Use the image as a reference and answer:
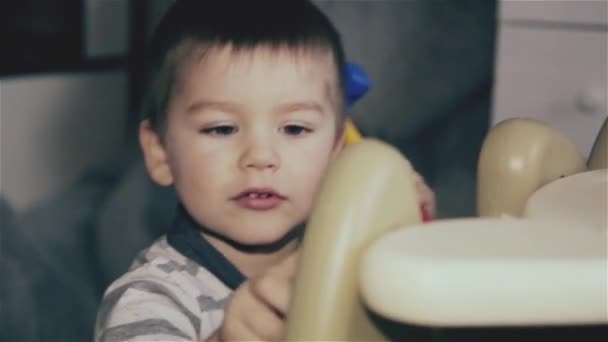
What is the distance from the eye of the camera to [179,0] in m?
0.70

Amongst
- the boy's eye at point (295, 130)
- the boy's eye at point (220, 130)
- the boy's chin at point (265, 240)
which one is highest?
the boy's eye at point (220, 130)

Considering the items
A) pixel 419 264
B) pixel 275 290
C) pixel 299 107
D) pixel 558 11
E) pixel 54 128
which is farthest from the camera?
pixel 54 128

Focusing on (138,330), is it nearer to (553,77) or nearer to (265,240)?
(265,240)

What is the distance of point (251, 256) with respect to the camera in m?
0.65

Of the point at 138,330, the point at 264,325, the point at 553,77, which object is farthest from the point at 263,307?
the point at 553,77

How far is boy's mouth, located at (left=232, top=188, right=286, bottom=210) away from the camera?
0.59 metres

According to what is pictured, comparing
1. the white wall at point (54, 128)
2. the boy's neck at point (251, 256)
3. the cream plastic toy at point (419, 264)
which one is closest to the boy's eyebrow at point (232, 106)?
the boy's neck at point (251, 256)

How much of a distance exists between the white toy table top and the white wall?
2.79 feet

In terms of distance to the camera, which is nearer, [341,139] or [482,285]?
[482,285]

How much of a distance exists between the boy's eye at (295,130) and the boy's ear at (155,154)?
0.11 m

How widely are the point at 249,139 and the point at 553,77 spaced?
36 cm

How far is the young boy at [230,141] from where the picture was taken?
0.58 m

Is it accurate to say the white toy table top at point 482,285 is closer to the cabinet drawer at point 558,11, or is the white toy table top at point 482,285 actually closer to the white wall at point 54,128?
the cabinet drawer at point 558,11

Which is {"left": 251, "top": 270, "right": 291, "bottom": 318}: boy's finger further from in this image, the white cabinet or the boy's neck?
the white cabinet
